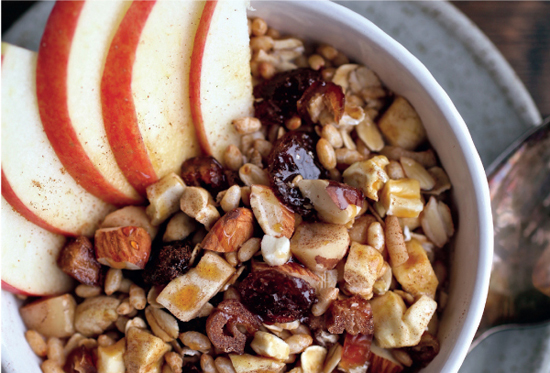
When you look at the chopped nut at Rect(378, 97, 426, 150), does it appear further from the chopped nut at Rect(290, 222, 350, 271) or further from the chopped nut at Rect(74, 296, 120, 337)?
the chopped nut at Rect(74, 296, 120, 337)

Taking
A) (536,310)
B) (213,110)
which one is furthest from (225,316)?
(536,310)

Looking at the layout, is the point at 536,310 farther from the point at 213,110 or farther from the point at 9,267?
the point at 9,267

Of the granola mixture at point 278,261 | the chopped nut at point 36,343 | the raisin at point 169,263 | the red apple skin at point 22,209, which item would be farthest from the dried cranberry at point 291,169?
the chopped nut at point 36,343

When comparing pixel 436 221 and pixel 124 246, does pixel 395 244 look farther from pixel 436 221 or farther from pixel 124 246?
pixel 124 246

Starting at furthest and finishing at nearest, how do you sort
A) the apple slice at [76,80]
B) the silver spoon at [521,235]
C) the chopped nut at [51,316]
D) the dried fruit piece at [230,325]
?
the silver spoon at [521,235], the chopped nut at [51,316], the dried fruit piece at [230,325], the apple slice at [76,80]

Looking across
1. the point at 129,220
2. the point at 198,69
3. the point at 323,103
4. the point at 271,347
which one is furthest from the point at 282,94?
the point at 271,347

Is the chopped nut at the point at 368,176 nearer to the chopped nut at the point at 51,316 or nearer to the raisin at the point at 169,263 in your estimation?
the raisin at the point at 169,263
